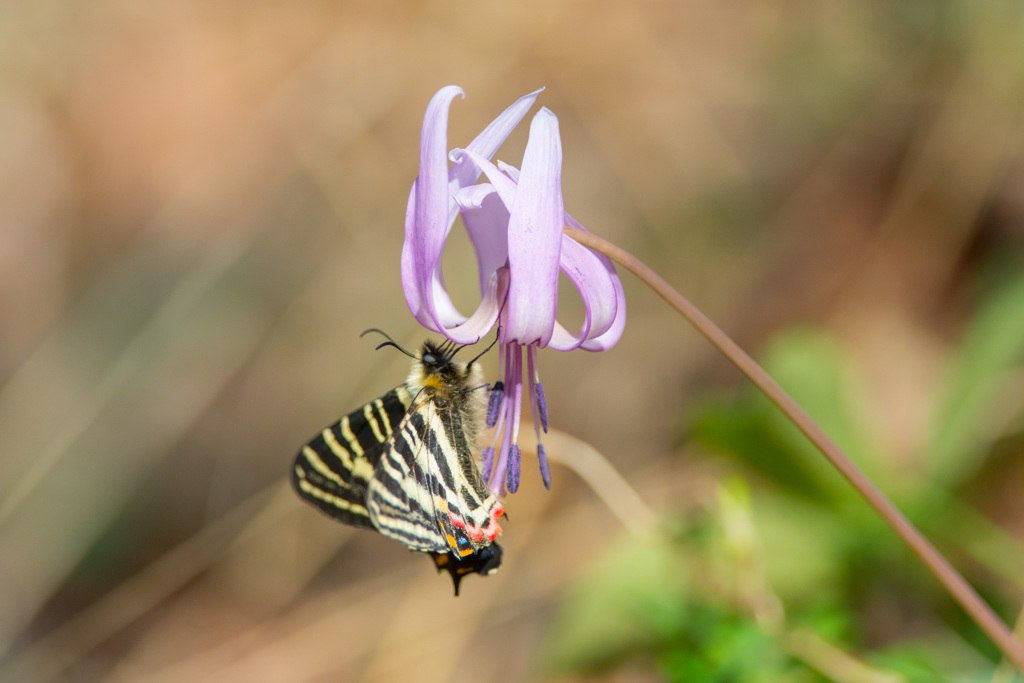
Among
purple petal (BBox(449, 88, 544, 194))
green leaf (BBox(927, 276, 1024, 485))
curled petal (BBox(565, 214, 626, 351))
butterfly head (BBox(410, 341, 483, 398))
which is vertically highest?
purple petal (BBox(449, 88, 544, 194))

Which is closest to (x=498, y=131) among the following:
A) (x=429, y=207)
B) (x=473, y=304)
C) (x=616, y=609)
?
(x=429, y=207)

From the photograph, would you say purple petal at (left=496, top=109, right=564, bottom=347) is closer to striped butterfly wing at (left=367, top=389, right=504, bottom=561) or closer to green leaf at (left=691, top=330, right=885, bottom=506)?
striped butterfly wing at (left=367, top=389, right=504, bottom=561)

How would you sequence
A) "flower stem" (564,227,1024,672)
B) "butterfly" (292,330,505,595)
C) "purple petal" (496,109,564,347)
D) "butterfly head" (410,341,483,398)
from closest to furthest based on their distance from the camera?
1. "purple petal" (496,109,564,347)
2. "flower stem" (564,227,1024,672)
3. "butterfly" (292,330,505,595)
4. "butterfly head" (410,341,483,398)

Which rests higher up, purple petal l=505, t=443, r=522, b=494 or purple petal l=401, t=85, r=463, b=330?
purple petal l=401, t=85, r=463, b=330

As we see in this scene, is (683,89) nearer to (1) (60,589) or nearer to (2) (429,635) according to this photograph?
(2) (429,635)

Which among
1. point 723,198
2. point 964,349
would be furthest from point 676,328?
point 964,349

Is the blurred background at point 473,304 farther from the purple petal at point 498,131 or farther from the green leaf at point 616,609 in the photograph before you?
the purple petal at point 498,131

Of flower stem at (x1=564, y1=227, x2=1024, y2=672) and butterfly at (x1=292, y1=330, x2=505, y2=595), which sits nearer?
flower stem at (x1=564, y1=227, x2=1024, y2=672)

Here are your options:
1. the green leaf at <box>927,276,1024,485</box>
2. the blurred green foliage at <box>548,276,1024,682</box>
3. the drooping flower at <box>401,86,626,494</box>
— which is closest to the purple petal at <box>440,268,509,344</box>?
the drooping flower at <box>401,86,626,494</box>
